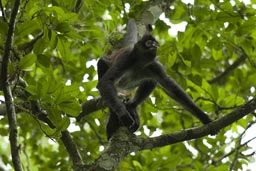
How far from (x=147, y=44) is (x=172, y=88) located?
539 mm

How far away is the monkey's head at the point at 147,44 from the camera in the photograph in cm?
409

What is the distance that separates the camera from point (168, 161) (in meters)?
4.06

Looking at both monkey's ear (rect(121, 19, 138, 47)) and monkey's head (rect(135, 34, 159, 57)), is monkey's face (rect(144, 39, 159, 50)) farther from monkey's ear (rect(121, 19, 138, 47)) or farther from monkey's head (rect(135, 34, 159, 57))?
monkey's ear (rect(121, 19, 138, 47))

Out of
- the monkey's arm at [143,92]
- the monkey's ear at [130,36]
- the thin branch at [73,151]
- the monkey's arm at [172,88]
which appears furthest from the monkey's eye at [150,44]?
the thin branch at [73,151]

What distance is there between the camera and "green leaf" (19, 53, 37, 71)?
2.76 metres

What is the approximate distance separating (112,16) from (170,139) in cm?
182

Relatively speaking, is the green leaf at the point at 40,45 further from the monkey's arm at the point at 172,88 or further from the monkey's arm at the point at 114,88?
the monkey's arm at the point at 172,88

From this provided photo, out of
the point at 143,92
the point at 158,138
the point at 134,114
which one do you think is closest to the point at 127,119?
the point at 134,114

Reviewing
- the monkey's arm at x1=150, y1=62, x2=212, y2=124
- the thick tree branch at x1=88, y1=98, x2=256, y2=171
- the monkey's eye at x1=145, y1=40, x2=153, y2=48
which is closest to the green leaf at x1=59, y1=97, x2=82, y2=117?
the thick tree branch at x1=88, y1=98, x2=256, y2=171

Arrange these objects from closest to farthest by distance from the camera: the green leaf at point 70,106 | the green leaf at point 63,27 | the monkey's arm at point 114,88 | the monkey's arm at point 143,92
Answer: the green leaf at point 70,106 → the green leaf at point 63,27 → the monkey's arm at point 114,88 → the monkey's arm at point 143,92

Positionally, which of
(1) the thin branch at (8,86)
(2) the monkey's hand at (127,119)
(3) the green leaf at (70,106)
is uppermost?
(1) the thin branch at (8,86)

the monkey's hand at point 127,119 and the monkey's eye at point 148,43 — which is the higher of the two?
the monkey's eye at point 148,43

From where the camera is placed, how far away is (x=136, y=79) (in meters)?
4.52

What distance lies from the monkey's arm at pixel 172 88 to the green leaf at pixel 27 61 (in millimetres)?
1822
